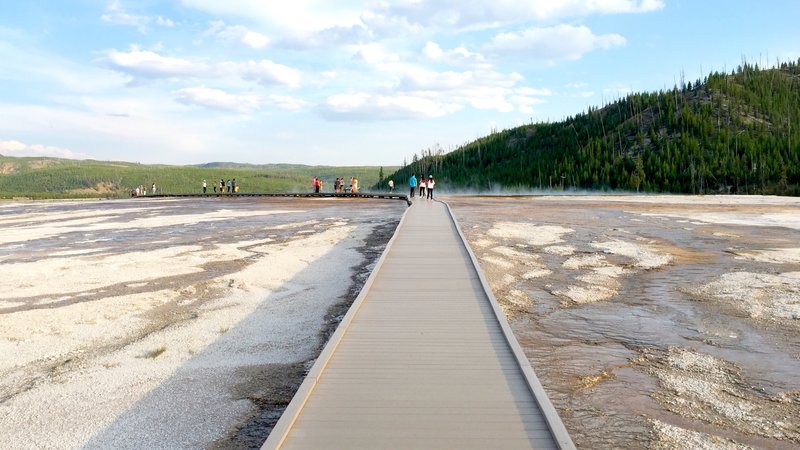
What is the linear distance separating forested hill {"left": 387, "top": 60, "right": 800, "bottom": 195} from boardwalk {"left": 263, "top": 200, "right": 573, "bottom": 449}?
50.9 m

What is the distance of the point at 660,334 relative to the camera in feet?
26.8

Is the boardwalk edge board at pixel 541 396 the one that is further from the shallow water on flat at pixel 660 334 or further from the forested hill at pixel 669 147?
the forested hill at pixel 669 147

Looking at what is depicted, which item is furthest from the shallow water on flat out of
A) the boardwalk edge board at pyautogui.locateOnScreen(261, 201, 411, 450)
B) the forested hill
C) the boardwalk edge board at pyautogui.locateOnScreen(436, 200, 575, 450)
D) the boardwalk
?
the forested hill

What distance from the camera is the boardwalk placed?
14.1 ft

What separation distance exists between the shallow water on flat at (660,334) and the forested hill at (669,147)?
42.5m

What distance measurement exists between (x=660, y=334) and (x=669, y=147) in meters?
73.4

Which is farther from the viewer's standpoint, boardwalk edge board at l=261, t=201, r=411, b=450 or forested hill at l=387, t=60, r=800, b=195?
forested hill at l=387, t=60, r=800, b=195

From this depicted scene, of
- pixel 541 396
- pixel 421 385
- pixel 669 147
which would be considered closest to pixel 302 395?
pixel 421 385

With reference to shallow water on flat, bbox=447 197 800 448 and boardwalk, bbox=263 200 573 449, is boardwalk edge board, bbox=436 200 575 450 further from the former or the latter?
shallow water on flat, bbox=447 197 800 448

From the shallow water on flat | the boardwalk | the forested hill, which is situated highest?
the forested hill

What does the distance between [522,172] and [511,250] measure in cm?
7519

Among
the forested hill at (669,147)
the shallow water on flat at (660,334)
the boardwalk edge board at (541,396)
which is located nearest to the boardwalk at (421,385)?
the boardwalk edge board at (541,396)

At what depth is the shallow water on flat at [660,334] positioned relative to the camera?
5379 mm

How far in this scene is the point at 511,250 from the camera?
15.6m
